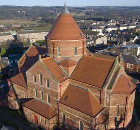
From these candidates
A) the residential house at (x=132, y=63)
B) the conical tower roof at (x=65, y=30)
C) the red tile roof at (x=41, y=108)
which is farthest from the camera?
the residential house at (x=132, y=63)

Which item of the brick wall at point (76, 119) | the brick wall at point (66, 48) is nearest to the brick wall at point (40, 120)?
the brick wall at point (76, 119)

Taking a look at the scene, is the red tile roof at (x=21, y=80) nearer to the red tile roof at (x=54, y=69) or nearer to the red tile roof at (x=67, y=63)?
the red tile roof at (x=54, y=69)

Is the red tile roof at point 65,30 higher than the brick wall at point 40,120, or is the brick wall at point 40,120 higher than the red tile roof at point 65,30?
the red tile roof at point 65,30

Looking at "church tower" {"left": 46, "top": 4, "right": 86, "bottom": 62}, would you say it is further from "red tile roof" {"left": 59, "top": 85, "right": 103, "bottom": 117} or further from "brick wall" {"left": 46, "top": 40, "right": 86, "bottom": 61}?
"red tile roof" {"left": 59, "top": 85, "right": 103, "bottom": 117}

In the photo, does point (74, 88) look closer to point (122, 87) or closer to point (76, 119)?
point (76, 119)

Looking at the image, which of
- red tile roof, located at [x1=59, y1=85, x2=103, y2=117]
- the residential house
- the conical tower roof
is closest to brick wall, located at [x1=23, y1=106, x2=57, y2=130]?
red tile roof, located at [x1=59, y1=85, x2=103, y2=117]

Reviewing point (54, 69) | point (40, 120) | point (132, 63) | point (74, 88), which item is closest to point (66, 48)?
point (54, 69)
